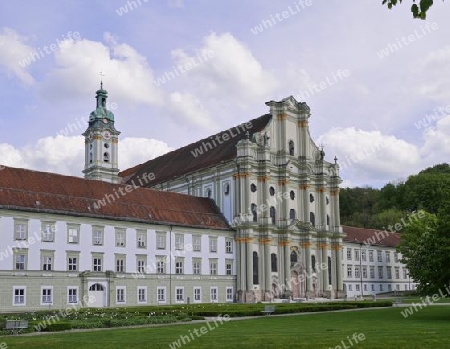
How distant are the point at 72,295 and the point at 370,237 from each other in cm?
5505

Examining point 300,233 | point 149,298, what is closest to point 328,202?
point 300,233

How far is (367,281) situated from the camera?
290 ft

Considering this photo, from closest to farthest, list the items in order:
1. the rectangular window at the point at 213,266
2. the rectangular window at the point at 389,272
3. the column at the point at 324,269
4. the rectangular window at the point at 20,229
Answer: the rectangular window at the point at 20,229 < the rectangular window at the point at 213,266 < the column at the point at 324,269 < the rectangular window at the point at 389,272

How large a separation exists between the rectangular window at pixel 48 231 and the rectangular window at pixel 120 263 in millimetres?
6597

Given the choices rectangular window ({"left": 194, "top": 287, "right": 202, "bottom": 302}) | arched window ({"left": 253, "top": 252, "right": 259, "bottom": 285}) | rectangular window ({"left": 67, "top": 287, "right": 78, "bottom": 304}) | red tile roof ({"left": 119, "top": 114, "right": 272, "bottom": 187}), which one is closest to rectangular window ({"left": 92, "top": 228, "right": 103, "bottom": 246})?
rectangular window ({"left": 67, "top": 287, "right": 78, "bottom": 304})

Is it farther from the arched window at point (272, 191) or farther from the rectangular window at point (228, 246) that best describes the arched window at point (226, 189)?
the rectangular window at point (228, 246)

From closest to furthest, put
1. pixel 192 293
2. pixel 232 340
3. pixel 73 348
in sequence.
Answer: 1. pixel 73 348
2. pixel 232 340
3. pixel 192 293

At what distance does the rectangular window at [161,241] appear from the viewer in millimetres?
56594

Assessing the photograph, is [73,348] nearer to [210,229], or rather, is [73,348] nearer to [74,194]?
[74,194]

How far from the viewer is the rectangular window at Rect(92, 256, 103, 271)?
51.2m

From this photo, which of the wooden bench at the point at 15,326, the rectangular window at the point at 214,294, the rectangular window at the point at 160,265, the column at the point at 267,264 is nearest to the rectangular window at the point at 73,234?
the rectangular window at the point at 160,265

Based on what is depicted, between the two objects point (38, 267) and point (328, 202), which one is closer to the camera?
point (38, 267)

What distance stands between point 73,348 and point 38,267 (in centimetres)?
3016

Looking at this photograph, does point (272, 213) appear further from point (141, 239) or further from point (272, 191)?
point (141, 239)
